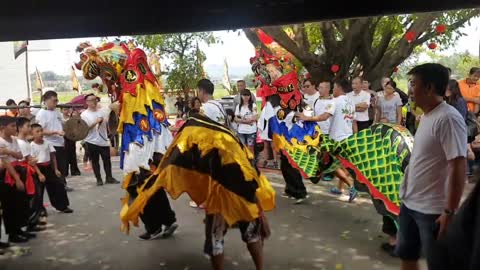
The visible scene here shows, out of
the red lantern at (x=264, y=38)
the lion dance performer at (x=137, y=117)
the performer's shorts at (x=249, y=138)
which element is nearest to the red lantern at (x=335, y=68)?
the red lantern at (x=264, y=38)

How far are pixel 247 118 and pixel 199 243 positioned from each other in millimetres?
4461

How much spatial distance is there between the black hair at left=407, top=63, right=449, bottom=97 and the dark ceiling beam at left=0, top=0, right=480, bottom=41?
1.82 feet

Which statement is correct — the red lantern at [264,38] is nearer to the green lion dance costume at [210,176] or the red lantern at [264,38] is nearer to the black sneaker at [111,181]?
the black sneaker at [111,181]

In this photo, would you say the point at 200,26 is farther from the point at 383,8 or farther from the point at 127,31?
the point at 383,8

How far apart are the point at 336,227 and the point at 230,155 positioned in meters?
2.26

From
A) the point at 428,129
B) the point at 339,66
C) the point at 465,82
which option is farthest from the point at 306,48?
the point at 428,129

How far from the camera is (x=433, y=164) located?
284 cm

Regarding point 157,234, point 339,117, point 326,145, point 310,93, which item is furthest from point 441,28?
point 157,234

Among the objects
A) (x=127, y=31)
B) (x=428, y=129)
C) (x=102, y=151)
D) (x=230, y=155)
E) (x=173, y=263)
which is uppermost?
(x=127, y=31)

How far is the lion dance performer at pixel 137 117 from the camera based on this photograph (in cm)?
498

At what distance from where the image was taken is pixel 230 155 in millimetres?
3600

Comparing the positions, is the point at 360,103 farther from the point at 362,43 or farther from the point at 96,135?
the point at 96,135

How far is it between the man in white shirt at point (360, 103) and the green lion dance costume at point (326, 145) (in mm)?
1844

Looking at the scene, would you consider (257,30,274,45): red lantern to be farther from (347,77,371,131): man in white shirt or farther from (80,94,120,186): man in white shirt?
(80,94,120,186): man in white shirt
